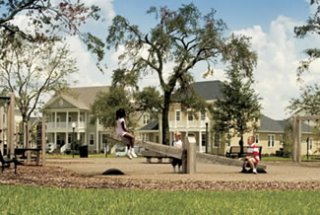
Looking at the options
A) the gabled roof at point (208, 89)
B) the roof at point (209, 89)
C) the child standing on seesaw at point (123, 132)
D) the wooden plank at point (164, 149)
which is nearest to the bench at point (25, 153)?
the child standing on seesaw at point (123, 132)

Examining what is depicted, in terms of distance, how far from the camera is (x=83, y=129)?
91750 millimetres

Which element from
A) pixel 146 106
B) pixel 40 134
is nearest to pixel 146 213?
pixel 40 134

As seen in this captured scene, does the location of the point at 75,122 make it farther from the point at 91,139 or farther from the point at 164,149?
the point at 164,149

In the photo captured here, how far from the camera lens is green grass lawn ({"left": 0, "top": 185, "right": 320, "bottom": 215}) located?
28.4 ft

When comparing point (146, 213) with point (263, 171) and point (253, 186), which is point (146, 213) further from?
point (263, 171)

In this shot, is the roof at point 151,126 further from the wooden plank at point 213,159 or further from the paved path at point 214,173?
the wooden plank at point 213,159

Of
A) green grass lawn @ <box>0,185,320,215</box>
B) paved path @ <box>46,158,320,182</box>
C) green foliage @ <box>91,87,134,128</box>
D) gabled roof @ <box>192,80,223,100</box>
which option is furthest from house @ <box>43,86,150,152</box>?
green grass lawn @ <box>0,185,320,215</box>

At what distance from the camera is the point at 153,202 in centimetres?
987

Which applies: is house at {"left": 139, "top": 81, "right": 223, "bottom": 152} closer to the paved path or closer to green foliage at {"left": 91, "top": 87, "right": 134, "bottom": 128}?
green foliage at {"left": 91, "top": 87, "right": 134, "bottom": 128}

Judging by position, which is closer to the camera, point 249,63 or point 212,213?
point 212,213

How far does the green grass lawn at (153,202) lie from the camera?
8664 mm

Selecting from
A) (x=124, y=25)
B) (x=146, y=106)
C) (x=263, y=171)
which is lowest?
(x=263, y=171)

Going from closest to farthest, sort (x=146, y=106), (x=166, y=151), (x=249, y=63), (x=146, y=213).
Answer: (x=146, y=213) < (x=166, y=151) < (x=249, y=63) < (x=146, y=106)

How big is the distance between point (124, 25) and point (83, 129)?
5224 centimetres
